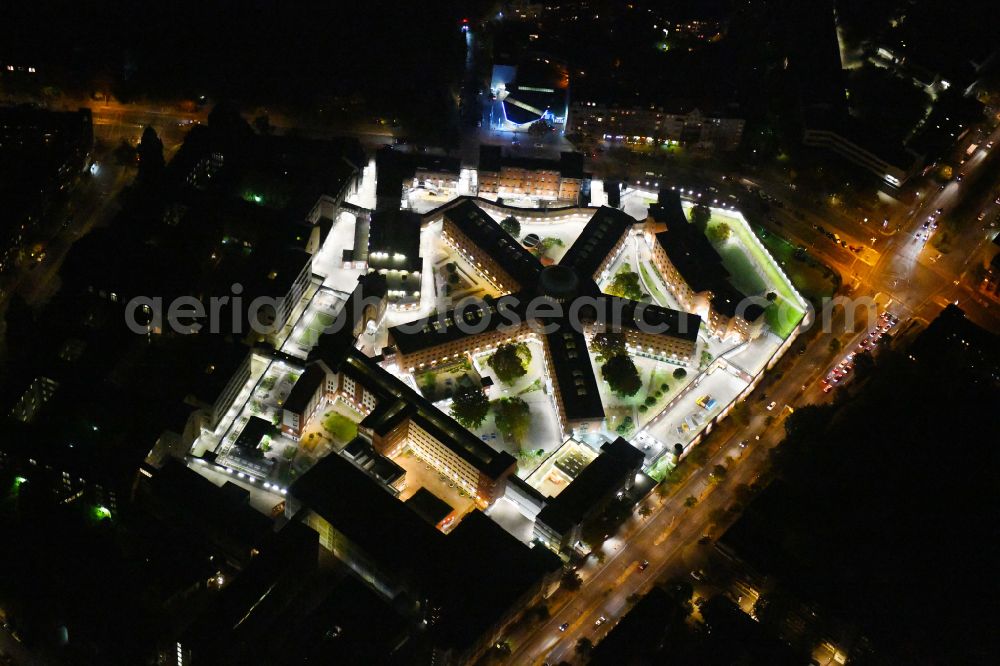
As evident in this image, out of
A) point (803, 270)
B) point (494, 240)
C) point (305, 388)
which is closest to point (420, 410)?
point (305, 388)

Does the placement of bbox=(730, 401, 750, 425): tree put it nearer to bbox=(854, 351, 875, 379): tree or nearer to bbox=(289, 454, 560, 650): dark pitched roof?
bbox=(854, 351, 875, 379): tree

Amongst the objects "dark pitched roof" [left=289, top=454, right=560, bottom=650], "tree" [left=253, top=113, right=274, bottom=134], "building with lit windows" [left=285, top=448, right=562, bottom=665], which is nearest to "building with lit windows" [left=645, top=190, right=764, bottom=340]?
"building with lit windows" [left=285, top=448, right=562, bottom=665]

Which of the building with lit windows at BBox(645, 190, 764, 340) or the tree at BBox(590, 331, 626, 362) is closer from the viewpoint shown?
the tree at BBox(590, 331, 626, 362)

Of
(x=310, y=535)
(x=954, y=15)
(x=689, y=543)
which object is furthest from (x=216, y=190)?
(x=954, y=15)

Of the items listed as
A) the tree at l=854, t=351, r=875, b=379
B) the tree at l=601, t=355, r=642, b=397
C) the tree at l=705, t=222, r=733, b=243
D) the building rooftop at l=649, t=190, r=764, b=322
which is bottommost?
the tree at l=601, t=355, r=642, b=397

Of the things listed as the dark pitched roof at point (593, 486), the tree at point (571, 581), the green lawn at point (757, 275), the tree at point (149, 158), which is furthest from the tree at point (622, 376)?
the tree at point (149, 158)

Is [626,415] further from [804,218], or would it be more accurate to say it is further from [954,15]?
[954,15]
